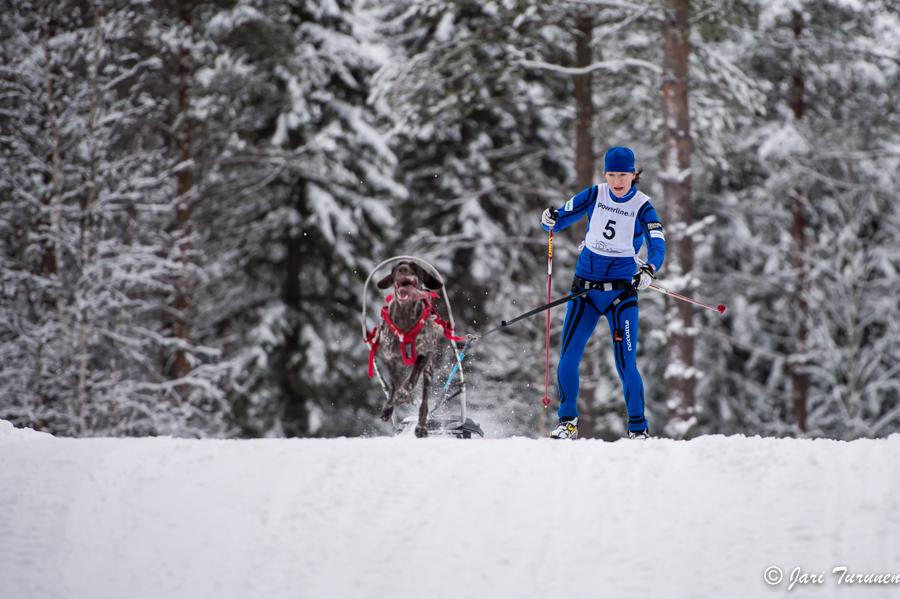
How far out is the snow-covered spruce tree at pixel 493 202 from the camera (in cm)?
1352

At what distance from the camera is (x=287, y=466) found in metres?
4.16

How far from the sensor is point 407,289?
17.0ft

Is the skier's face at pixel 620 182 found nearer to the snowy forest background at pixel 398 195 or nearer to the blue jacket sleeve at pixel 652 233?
the blue jacket sleeve at pixel 652 233

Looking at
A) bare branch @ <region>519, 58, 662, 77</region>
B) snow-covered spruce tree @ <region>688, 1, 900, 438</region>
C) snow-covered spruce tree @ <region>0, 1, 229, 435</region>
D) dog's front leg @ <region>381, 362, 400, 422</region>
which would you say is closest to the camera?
dog's front leg @ <region>381, 362, 400, 422</region>

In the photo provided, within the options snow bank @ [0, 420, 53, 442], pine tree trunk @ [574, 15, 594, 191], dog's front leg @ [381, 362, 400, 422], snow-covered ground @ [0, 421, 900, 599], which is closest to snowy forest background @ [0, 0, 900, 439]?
pine tree trunk @ [574, 15, 594, 191]

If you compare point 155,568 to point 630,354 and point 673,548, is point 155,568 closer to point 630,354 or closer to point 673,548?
point 673,548

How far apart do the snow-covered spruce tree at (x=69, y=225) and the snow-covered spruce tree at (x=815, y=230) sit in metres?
9.79

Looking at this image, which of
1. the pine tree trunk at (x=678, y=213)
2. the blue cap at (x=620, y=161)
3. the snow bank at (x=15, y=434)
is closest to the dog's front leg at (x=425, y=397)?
the blue cap at (x=620, y=161)

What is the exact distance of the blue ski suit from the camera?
5.20m

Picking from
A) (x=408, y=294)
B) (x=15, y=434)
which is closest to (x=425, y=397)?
(x=408, y=294)

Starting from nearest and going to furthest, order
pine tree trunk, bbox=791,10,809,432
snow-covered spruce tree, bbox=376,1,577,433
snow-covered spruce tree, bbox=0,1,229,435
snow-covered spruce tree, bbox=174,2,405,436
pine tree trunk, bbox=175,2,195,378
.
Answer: snow-covered spruce tree, bbox=0,1,229,435
pine tree trunk, bbox=175,2,195,378
snow-covered spruce tree, bbox=174,2,405,436
snow-covered spruce tree, bbox=376,1,577,433
pine tree trunk, bbox=791,10,809,432

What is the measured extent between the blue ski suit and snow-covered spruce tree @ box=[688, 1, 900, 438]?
746cm

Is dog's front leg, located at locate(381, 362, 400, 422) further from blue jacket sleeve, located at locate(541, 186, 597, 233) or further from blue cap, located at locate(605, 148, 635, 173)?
blue cap, located at locate(605, 148, 635, 173)

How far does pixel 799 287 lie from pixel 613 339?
1134 cm
